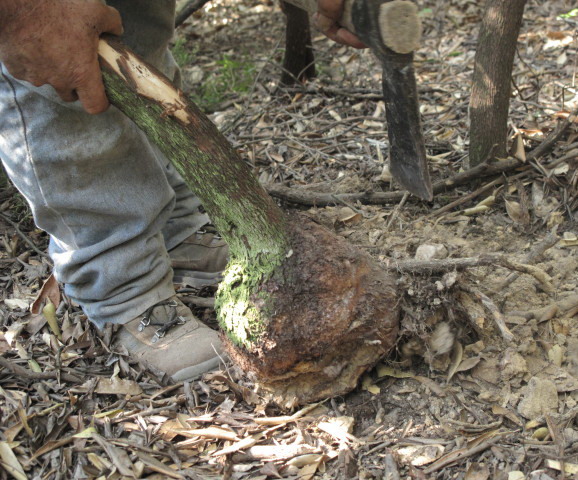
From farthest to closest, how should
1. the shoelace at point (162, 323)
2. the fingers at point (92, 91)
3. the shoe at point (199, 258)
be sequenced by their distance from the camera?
the shoe at point (199, 258), the shoelace at point (162, 323), the fingers at point (92, 91)

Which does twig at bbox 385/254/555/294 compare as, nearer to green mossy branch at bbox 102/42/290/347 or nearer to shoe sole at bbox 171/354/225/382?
green mossy branch at bbox 102/42/290/347

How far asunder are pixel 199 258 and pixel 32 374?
87 centimetres

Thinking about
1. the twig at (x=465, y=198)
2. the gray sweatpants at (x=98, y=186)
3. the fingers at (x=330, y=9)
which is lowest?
the twig at (x=465, y=198)

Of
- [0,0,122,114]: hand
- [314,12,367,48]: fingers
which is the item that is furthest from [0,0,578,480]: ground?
[0,0,122,114]: hand

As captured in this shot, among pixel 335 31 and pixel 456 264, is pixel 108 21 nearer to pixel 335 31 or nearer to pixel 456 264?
pixel 335 31

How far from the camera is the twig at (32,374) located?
2.12 m

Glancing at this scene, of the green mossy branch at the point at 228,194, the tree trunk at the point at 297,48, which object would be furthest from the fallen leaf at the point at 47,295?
the tree trunk at the point at 297,48

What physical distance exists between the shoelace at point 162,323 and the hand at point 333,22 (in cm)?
113

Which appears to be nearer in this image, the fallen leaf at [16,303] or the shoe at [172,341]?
the shoe at [172,341]

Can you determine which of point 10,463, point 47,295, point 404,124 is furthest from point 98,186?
point 404,124

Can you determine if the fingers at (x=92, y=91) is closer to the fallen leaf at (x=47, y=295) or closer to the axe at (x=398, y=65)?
the axe at (x=398, y=65)

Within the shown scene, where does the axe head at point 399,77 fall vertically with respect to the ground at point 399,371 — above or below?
above

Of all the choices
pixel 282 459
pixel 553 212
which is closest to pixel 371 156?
pixel 553 212

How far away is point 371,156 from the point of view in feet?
10.1
